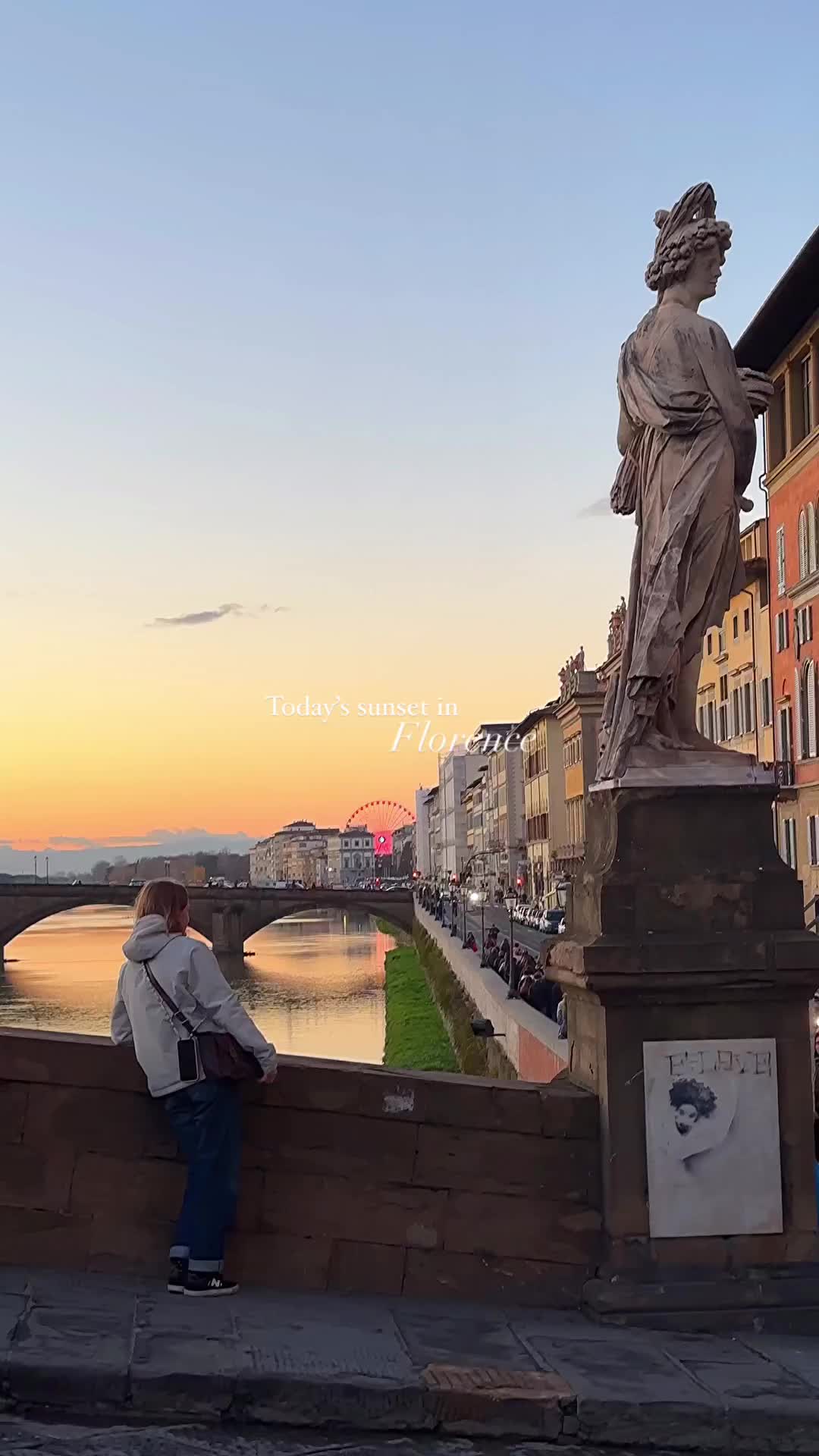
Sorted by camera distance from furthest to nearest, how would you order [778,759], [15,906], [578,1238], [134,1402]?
[15,906] → [778,759] → [578,1238] → [134,1402]

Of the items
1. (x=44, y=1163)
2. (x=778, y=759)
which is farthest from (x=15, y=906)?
(x=44, y=1163)

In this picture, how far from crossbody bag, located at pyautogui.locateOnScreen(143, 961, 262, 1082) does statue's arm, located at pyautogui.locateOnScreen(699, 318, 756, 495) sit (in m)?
2.97

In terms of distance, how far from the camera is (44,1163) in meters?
5.63

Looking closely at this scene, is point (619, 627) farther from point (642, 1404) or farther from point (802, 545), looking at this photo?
point (802, 545)

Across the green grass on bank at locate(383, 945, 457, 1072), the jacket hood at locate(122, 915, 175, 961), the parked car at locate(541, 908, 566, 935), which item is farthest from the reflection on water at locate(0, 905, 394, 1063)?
the jacket hood at locate(122, 915, 175, 961)

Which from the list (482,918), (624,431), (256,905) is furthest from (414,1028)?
(256,905)

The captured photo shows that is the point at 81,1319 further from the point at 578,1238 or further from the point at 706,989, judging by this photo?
the point at 706,989

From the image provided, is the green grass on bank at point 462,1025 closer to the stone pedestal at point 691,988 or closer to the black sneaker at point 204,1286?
the stone pedestal at point 691,988

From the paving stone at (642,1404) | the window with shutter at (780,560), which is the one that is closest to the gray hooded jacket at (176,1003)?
the paving stone at (642,1404)

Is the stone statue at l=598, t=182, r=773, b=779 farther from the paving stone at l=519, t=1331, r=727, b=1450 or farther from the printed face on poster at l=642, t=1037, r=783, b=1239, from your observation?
the paving stone at l=519, t=1331, r=727, b=1450

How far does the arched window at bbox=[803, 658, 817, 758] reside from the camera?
40562 millimetres

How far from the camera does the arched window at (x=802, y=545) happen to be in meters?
41.8

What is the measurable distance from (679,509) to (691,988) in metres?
1.88

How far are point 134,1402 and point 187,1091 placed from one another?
4.22ft
